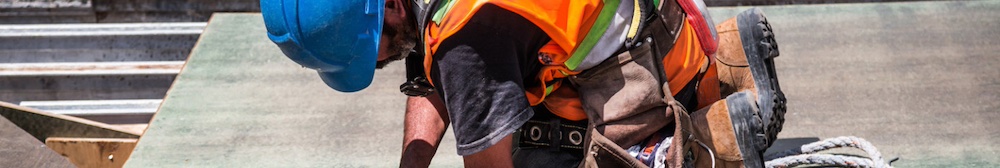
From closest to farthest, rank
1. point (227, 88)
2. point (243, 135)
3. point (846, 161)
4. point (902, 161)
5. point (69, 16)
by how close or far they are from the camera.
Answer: point (846, 161) → point (902, 161) → point (243, 135) → point (227, 88) → point (69, 16)

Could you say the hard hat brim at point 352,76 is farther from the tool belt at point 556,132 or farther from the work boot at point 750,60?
the work boot at point 750,60

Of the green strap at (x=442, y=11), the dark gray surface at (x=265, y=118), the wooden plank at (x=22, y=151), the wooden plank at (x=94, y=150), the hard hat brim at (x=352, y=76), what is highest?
Answer: the green strap at (x=442, y=11)

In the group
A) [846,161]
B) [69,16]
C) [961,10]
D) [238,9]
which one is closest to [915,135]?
[846,161]

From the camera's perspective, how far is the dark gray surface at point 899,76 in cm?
336

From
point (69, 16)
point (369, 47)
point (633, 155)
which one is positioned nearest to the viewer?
point (369, 47)

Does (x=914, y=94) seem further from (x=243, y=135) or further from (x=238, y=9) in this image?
(x=238, y=9)

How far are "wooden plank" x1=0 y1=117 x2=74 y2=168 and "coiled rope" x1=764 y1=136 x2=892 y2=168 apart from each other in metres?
2.25

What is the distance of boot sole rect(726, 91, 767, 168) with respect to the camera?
8.16 feet

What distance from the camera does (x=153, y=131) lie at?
357cm

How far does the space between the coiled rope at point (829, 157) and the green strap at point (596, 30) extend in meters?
0.90

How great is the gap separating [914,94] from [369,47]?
2221mm

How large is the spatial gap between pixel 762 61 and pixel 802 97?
95 cm

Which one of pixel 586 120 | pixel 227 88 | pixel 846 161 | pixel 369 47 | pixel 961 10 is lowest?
pixel 227 88

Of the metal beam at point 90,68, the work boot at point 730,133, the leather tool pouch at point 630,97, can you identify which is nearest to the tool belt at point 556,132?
the leather tool pouch at point 630,97
